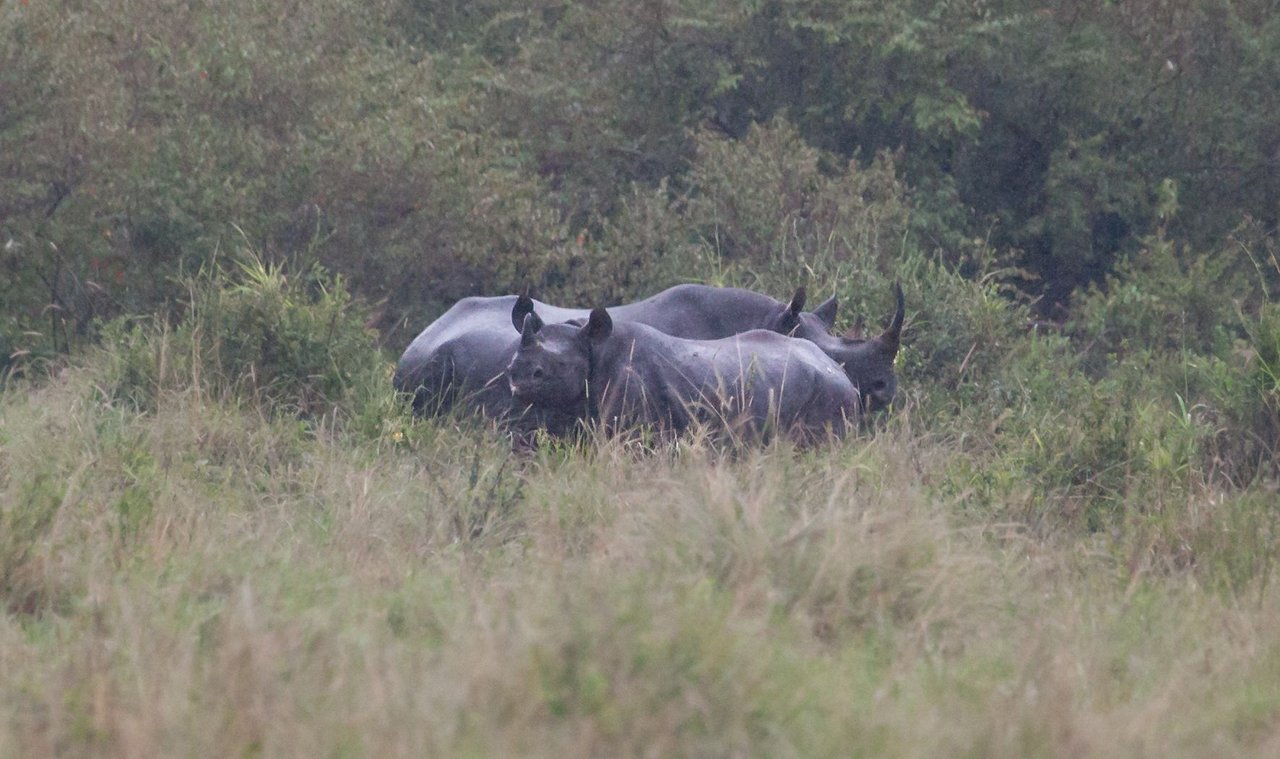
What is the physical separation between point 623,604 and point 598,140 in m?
12.4

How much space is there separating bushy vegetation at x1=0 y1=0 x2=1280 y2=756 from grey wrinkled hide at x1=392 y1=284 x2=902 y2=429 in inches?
9.1

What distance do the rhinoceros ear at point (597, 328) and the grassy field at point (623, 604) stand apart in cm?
71

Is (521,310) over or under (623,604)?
under

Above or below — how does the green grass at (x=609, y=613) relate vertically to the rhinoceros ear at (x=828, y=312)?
above

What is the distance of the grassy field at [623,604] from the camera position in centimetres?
362

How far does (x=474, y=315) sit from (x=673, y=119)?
698cm

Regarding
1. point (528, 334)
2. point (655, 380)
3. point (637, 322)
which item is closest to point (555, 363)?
point (528, 334)

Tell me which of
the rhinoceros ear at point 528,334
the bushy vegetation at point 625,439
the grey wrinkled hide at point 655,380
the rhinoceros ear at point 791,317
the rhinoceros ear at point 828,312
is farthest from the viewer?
the rhinoceros ear at point 828,312

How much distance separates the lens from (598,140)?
15930mm

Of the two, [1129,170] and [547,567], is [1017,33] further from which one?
[547,567]

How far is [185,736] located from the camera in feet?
11.6

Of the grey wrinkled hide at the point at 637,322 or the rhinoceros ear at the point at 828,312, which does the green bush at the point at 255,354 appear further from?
the rhinoceros ear at the point at 828,312

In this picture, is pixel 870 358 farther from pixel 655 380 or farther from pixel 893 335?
pixel 655 380

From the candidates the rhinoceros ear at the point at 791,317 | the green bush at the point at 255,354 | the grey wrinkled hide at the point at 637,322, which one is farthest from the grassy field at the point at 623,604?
the rhinoceros ear at the point at 791,317
